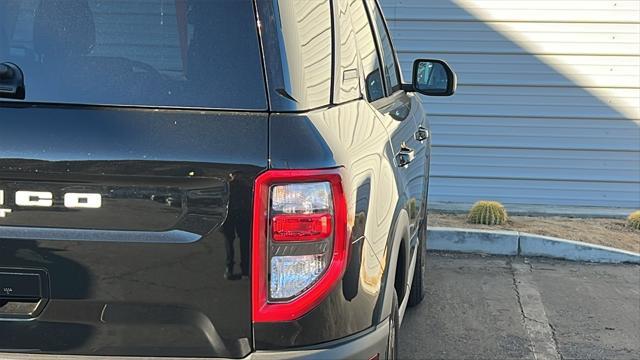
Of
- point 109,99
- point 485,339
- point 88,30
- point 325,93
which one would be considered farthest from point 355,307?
point 485,339

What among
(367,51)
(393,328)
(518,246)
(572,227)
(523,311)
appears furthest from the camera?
(572,227)

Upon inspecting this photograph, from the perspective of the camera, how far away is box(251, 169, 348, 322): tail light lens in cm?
184

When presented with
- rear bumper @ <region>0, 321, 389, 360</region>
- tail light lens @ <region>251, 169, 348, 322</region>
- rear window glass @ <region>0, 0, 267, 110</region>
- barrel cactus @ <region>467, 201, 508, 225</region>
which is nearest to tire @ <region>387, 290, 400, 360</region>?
rear bumper @ <region>0, 321, 389, 360</region>

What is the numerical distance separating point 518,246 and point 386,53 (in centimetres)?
286

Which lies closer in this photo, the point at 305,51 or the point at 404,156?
the point at 305,51

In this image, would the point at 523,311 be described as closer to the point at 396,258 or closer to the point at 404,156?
the point at 404,156

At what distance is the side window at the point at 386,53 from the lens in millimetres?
3420

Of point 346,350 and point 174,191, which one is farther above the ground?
point 174,191

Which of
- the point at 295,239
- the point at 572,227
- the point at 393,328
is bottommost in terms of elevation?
the point at 572,227

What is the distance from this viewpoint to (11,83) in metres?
1.94

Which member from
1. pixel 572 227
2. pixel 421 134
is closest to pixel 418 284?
pixel 421 134

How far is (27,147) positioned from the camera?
6.13 feet

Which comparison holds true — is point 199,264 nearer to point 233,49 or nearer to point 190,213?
point 190,213

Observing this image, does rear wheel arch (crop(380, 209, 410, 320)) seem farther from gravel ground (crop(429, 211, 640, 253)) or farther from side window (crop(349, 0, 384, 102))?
gravel ground (crop(429, 211, 640, 253))
